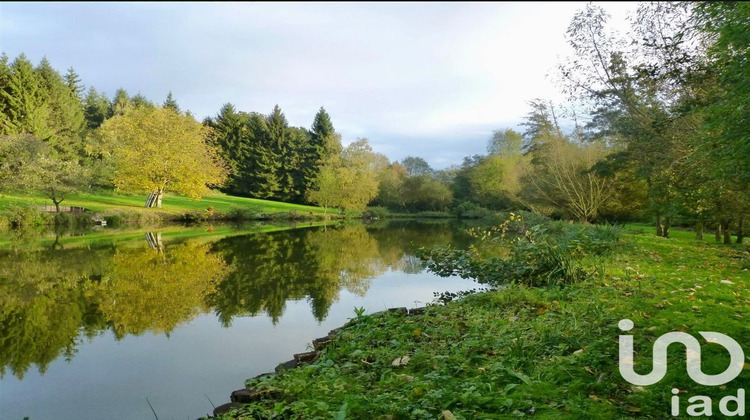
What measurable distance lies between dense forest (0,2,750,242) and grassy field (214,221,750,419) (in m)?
1.93

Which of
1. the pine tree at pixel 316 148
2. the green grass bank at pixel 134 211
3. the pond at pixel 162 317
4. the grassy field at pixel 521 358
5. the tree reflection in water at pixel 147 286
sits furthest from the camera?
the pine tree at pixel 316 148

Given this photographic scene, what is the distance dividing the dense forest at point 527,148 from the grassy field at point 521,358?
6.33 ft

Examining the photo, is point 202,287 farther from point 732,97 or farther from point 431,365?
point 732,97

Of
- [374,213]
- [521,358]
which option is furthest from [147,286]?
[374,213]

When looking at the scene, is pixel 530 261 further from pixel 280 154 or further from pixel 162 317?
pixel 280 154

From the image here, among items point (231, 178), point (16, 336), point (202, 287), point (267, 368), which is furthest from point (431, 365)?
point (231, 178)

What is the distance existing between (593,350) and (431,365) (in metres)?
1.52

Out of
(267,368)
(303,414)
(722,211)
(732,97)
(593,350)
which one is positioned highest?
(732,97)

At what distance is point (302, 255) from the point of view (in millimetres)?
15102

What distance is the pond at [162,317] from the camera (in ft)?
14.6

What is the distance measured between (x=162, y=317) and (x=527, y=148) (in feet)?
109

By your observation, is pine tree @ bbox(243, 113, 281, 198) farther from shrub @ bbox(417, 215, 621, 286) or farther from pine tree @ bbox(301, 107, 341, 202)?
shrub @ bbox(417, 215, 621, 286)

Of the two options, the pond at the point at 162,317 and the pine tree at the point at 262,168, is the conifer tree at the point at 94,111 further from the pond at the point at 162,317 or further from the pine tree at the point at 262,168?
the pond at the point at 162,317

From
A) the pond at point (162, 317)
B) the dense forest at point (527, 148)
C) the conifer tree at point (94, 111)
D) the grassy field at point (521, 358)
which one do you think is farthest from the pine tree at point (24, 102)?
the grassy field at point (521, 358)
